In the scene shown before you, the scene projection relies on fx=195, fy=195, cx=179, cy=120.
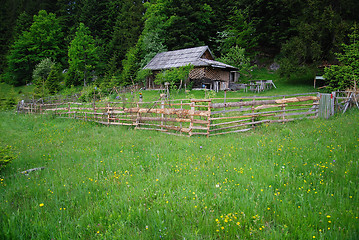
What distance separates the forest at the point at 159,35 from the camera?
72.7ft

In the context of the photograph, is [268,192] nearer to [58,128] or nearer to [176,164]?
[176,164]

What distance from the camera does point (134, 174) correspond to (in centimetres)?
486

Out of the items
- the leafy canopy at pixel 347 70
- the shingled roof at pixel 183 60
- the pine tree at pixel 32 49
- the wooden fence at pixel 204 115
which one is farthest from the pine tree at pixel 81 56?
the leafy canopy at pixel 347 70

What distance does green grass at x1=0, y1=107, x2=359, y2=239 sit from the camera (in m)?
2.86

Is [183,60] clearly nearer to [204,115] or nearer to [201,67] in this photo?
[201,67]

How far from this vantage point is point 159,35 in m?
36.0

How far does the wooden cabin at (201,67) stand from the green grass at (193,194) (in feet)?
62.2

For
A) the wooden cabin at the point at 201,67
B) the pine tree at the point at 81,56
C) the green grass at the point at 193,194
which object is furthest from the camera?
the pine tree at the point at 81,56

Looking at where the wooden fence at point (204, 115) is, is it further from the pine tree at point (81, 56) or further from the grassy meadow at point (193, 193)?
the pine tree at point (81, 56)

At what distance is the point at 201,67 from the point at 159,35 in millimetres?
15021

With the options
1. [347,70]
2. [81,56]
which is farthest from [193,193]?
[81,56]

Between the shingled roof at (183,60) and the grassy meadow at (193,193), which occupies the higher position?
the shingled roof at (183,60)

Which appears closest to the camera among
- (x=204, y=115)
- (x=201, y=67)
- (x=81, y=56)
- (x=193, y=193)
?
(x=193, y=193)

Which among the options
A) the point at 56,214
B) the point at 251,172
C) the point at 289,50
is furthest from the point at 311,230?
the point at 289,50
